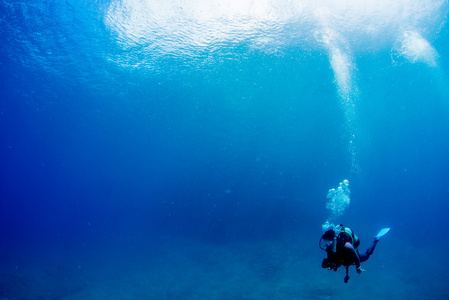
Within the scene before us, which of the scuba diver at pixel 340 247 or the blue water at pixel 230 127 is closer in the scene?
the scuba diver at pixel 340 247

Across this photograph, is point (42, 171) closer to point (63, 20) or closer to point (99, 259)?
point (99, 259)

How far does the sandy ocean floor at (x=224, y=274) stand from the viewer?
1067cm

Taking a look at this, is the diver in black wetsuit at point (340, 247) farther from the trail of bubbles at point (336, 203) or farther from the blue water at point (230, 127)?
the blue water at point (230, 127)

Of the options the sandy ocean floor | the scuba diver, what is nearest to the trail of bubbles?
the scuba diver

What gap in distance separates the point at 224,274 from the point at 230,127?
646 inches

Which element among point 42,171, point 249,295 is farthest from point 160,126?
point 42,171

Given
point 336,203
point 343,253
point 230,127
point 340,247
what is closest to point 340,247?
point 340,247

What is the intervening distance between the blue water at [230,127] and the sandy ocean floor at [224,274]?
135mm

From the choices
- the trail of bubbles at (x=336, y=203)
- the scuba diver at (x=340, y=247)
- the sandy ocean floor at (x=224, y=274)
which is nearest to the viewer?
the scuba diver at (x=340, y=247)

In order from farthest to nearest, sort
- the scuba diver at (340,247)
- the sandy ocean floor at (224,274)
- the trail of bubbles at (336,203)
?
the trail of bubbles at (336,203) → the sandy ocean floor at (224,274) → the scuba diver at (340,247)

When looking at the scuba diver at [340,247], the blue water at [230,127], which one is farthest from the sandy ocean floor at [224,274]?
the scuba diver at [340,247]

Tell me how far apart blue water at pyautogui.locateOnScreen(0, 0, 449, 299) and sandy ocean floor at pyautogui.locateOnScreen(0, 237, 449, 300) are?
135 mm

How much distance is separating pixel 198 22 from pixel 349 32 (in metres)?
9.55

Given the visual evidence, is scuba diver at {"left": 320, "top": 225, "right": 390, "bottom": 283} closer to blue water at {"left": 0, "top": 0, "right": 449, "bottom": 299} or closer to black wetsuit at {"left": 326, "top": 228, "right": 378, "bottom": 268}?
black wetsuit at {"left": 326, "top": 228, "right": 378, "bottom": 268}
